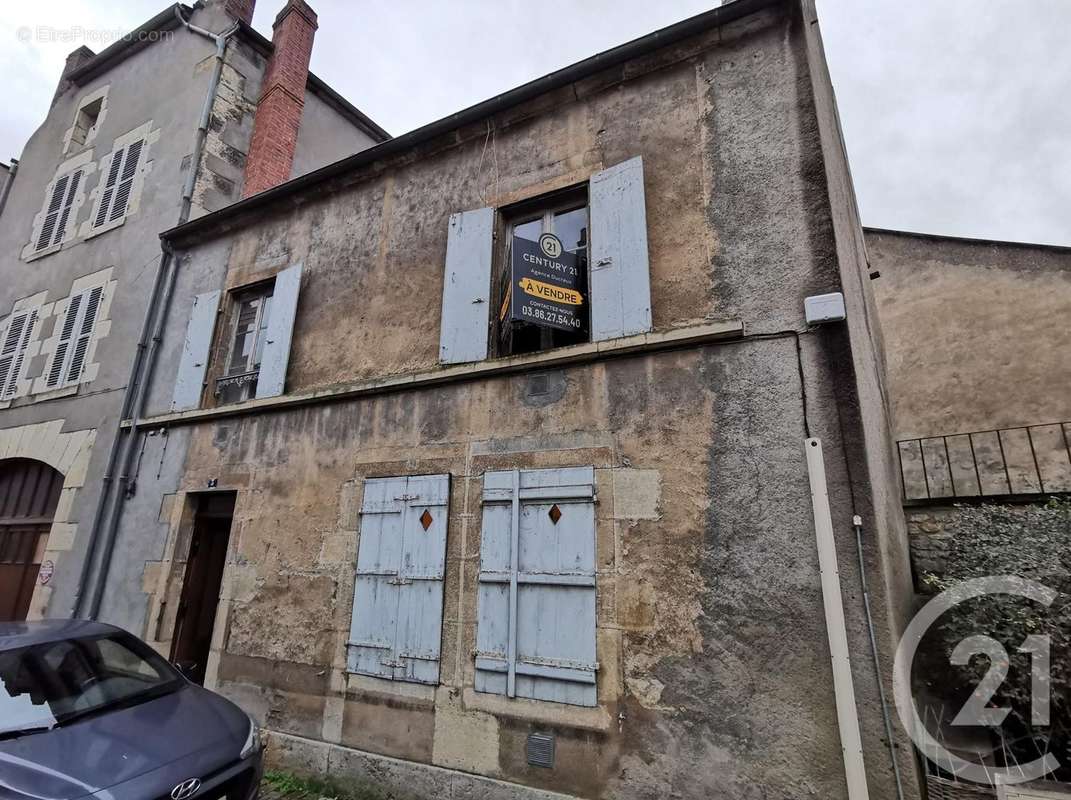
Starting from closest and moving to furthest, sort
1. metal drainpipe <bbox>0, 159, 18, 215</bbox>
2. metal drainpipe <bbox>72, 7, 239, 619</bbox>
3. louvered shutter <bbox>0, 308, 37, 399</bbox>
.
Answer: metal drainpipe <bbox>72, 7, 239, 619</bbox>
louvered shutter <bbox>0, 308, 37, 399</bbox>
metal drainpipe <bbox>0, 159, 18, 215</bbox>

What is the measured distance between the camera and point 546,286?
177 inches

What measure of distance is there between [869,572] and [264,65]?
1073 cm

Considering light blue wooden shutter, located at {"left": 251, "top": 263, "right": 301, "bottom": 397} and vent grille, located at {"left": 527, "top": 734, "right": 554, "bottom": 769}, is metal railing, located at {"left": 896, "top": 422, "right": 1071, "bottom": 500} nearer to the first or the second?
vent grille, located at {"left": 527, "top": 734, "right": 554, "bottom": 769}

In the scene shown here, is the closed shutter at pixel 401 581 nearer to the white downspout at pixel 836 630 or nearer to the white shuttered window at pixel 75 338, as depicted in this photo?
the white downspout at pixel 836 630

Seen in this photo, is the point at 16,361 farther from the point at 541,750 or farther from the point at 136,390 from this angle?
the point at 541,750

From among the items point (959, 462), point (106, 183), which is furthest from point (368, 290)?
point (959, 462)

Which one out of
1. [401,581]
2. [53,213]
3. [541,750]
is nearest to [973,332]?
[541,750]

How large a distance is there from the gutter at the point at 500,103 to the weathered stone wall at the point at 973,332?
22.4 feet

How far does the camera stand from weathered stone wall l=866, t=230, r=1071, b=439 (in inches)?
317

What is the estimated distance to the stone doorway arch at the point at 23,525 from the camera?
289 inches

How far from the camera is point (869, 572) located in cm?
315

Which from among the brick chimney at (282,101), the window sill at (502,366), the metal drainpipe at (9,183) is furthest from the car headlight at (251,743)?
the metal drainpipe at (9,183)

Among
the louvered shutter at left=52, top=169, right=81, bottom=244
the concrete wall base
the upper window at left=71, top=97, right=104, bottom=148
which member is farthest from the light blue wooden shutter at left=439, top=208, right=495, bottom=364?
the upper window at left=71, top=97, right=104, bottom=148

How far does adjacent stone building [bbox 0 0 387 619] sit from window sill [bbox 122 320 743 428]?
8.01 ft
